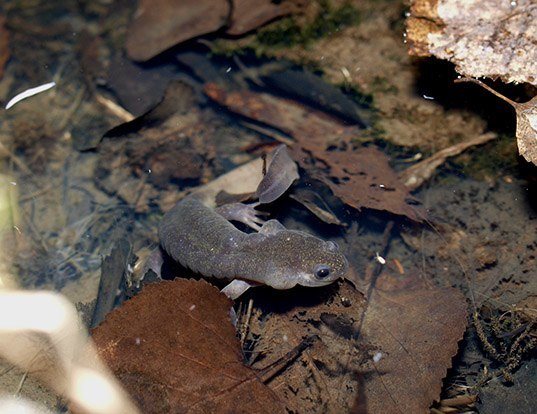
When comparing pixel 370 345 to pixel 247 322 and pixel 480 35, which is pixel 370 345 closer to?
pixel 247 322

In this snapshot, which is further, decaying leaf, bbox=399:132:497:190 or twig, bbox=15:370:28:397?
decaying leaf, bbox=399:132:497:190

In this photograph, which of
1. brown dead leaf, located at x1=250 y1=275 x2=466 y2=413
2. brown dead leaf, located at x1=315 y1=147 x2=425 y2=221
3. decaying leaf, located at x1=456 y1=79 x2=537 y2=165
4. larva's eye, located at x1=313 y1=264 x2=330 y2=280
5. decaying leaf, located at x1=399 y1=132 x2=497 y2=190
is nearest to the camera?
brown dead leaf, located at x1=250 y1=275 x2=466 y2=413

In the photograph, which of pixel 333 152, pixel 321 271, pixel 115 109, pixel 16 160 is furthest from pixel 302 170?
pixel 16 160

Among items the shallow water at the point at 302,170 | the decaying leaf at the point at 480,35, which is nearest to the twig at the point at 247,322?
the shallow water at the point at 302,170

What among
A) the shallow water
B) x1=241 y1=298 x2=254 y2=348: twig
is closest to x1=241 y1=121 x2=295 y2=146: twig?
the shallow water

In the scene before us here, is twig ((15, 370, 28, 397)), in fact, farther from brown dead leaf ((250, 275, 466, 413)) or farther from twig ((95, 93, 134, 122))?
twig ((95, 93, 134, 122))

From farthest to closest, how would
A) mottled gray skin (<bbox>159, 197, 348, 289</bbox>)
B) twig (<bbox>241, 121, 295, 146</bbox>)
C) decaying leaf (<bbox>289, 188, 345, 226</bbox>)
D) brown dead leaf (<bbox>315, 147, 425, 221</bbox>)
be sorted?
twig (<bbox>241, 121, 295, 146</bbox>)
decaying leaf (<bbox>289, 188, 345, 226</bbox>)
brown dead leaf (<bbox>315, 147, 425, 221</bbox>)
mottled gray skin (<bbox>159, 197, 348, 289</bbox>)

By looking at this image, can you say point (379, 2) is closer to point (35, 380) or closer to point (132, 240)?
point (132, 240)
